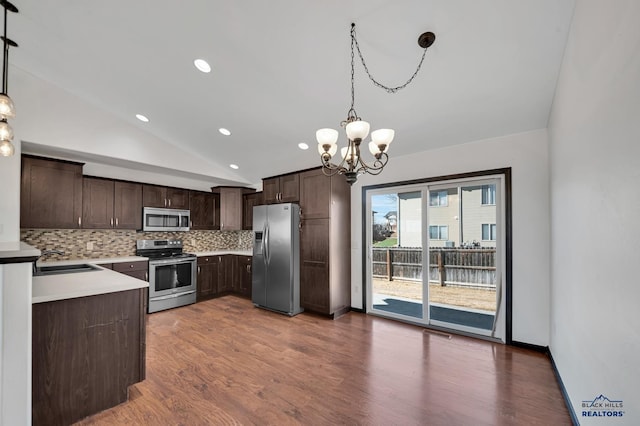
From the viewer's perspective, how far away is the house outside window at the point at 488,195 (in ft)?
10.9

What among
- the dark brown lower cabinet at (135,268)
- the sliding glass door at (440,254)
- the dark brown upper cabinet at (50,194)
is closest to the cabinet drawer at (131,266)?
the dark brown lower cabinet at (135,268)

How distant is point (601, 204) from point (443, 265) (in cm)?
256

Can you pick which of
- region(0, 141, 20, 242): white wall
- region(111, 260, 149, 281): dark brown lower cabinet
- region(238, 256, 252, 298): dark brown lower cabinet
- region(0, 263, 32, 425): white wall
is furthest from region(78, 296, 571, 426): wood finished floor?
region(0, 141, 20, 242): white wall

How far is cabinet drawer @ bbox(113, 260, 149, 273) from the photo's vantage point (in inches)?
156

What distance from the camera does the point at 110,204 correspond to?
4176mm

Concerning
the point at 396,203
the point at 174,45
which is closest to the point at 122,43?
the point at 174,45

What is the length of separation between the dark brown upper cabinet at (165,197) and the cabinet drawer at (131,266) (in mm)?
1024

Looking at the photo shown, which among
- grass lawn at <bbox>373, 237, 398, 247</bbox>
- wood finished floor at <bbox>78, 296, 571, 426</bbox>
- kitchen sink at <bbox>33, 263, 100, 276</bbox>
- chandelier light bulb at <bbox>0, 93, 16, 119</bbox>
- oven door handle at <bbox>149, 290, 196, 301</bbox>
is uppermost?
chandelier light bulb at <bbox>0, 93, 16, 119</bbox>

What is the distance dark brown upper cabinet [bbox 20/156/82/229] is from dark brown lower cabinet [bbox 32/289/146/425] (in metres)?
2.57

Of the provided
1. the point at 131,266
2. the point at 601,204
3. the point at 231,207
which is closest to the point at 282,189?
the point at 231,207

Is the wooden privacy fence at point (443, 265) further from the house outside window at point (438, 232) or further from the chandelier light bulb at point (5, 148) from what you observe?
the chandelier light bulb at point (5, 148)

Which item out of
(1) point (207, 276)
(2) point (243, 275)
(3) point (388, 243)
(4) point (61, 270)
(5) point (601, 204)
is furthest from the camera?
(2) point (243, 275)

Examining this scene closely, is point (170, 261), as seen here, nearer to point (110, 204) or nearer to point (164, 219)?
point (164, 219)

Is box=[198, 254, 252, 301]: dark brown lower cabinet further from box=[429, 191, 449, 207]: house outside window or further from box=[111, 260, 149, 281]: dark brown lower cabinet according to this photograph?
box=[429, 191, 449, 207]: house outside window
